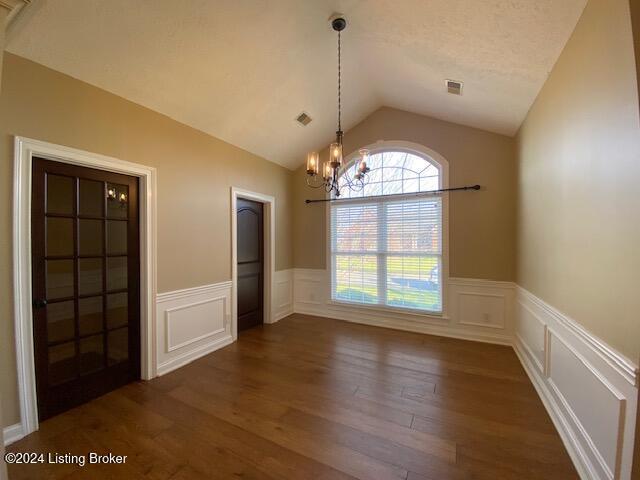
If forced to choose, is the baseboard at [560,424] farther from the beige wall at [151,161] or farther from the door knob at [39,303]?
the door knob at [39,303]

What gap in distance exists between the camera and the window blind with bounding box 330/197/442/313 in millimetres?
3840

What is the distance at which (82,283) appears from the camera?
220cm

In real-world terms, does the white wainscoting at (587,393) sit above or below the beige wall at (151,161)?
below

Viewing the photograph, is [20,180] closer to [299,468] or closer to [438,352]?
[299,468]

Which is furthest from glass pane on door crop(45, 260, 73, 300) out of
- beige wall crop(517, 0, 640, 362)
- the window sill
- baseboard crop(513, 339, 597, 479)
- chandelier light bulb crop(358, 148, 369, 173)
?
baseboard crop(513, 339, 597, 479)

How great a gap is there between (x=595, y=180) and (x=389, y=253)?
272 cm

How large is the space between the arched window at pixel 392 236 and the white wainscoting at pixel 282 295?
2.63ft

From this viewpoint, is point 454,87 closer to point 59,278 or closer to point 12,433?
point 59,278

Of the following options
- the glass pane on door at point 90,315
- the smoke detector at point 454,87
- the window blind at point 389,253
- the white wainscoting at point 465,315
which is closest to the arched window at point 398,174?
the window blind at point 389,253

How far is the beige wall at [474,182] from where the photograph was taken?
3.39m

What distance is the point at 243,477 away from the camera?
153 centimetres

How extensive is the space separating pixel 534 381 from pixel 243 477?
102 inches

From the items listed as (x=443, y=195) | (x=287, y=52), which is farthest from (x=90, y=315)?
(x=443, y=195)

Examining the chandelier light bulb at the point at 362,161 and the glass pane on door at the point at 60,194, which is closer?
the glass pane on door at the point at 60,194
